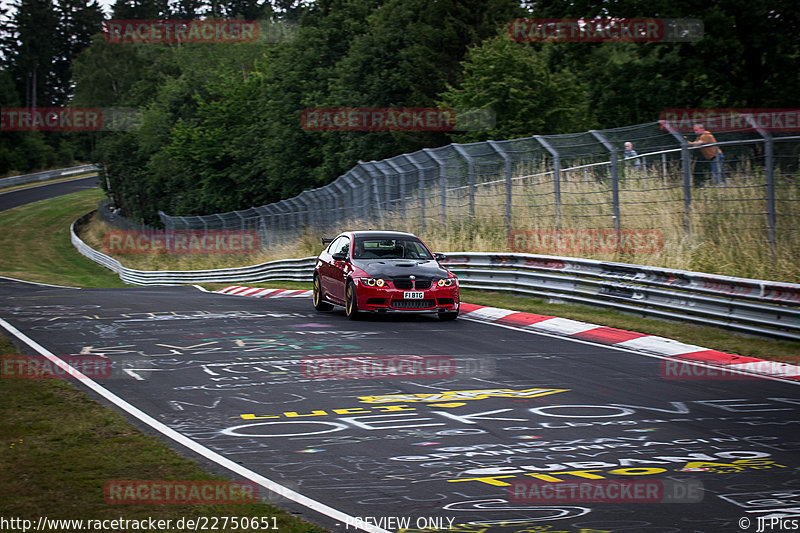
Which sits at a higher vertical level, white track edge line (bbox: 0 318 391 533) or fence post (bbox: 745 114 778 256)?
fence post (bbox: 745 114 778 256)

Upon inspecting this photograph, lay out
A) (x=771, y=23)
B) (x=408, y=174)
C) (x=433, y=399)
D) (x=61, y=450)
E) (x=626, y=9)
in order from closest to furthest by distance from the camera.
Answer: (x=61, y=450) → (x=433, y=399) → (x=408, y=174) → (x=771, y=23) → (x=626, y=9)

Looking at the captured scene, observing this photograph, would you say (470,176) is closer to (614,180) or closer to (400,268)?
(614,180)

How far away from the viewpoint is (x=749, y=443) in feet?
23.2

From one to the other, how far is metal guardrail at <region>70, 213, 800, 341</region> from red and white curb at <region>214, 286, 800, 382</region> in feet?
3.09

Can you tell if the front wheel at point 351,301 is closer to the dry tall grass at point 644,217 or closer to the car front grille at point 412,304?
the car front grille at point 412,304

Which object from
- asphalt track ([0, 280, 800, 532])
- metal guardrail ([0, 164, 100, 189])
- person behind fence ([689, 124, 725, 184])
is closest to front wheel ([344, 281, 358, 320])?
asphalt track ([0, 280, 800, 532])

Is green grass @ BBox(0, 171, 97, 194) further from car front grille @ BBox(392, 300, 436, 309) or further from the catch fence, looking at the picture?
car front grille @ BBox(392, 300, 436, 309)

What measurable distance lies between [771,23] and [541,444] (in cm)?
2937

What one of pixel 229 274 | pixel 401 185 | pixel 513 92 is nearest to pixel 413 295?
pixel 401 185

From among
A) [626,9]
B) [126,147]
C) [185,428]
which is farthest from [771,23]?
[126,147]

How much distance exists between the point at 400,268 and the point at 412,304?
683 millimetres

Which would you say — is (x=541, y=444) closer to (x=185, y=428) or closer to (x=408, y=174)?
(x=185, y=428)

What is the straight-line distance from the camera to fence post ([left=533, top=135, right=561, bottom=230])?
18172mm

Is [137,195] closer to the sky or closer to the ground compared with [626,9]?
closer to the ground
